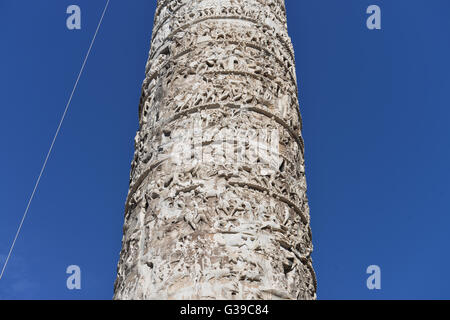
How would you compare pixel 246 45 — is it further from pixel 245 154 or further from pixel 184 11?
pixel 245 154

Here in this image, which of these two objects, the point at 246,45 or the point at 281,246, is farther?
the point at 246,45

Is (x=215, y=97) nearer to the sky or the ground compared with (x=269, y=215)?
nearer to the sky

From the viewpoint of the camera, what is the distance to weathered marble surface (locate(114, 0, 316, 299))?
3482 millimetres

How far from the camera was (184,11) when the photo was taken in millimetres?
5234

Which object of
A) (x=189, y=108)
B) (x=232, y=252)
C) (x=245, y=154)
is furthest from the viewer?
(x=189, y=108)

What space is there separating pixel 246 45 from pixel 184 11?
774 millimetres

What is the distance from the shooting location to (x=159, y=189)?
397 cm

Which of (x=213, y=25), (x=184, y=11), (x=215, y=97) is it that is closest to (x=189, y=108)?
(x=215, y=97)

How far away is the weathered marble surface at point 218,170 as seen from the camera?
11.4 ft

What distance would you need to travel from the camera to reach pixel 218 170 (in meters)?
3.87

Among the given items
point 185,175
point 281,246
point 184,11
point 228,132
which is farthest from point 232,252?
point 184,11

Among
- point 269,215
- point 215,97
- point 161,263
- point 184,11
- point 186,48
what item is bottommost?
point 161,263
